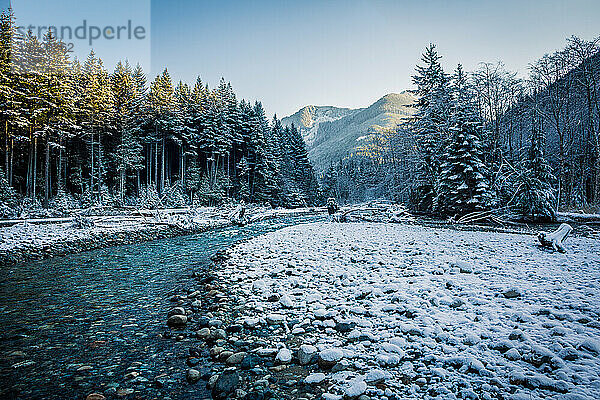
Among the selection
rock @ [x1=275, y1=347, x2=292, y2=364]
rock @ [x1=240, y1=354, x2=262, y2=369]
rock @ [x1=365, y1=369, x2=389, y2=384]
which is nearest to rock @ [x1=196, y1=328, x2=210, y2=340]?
rock @ [x1=240, y1=354, x2=262, y2=369]

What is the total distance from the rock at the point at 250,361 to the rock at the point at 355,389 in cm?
124

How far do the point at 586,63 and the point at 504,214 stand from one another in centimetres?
1647

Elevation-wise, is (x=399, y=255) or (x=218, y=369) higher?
(x=399, y=255)

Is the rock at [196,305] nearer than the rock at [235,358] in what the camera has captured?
No

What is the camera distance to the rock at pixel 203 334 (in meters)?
4.15

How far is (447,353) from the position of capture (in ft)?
10.5

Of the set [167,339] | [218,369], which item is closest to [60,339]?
[167,339]

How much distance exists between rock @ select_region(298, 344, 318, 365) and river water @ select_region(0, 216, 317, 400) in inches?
45.4

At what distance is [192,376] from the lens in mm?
3146

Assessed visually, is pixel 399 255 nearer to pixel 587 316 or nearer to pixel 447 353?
pixel 587 316

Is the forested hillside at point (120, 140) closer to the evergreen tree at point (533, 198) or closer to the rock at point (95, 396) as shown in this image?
the rock at point (95, 396)

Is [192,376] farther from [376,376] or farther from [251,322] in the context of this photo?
[376,376]

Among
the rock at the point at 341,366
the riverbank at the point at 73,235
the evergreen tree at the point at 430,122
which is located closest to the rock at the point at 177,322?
the rock at the point at 341,366

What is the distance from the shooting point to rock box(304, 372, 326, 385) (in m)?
2.96
